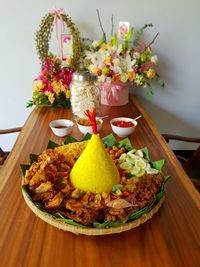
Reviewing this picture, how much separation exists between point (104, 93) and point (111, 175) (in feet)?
3.37

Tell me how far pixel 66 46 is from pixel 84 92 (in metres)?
0.61

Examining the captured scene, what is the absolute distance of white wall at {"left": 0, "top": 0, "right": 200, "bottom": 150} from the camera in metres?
1.91

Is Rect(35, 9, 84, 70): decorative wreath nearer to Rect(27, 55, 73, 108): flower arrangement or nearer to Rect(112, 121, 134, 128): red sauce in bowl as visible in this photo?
Rect(27, 55, 73, 108): flower arrangement

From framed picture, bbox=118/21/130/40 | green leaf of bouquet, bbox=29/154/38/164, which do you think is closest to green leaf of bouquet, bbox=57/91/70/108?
framed picture, bbox=118/21/130/40

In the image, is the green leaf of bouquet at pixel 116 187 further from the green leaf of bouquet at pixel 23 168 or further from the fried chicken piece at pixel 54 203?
the green leaf of bouquet at pixel 23 168

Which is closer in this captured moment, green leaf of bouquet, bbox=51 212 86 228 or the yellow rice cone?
green leaf of bouquet, bbox=51 212 86 228

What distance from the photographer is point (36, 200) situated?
818 millimetres

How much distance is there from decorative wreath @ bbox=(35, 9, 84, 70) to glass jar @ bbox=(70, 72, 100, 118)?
1.16ft

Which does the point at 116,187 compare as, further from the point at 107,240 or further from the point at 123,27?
the point at 123,27

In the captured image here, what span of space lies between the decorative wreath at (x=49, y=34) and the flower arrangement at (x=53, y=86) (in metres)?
0.10

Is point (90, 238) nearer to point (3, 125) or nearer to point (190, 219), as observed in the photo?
point (190, 219)

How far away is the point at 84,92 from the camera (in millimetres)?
1538

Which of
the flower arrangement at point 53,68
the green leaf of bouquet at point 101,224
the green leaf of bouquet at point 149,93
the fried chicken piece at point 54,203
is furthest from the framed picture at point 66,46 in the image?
the green leaf of bouquet at point 101,224

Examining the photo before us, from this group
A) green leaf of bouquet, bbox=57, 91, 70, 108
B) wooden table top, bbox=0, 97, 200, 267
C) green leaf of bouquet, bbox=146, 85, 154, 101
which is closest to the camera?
wooden table top, bbox=0, 97, 200, 267
